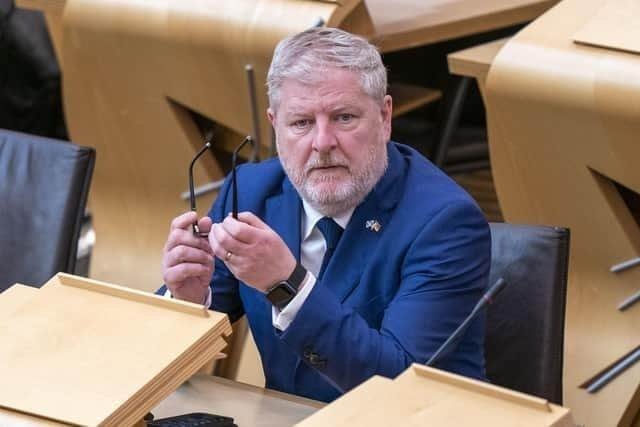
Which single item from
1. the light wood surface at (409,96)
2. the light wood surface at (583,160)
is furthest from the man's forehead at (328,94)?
the light wood surface at (409,96)

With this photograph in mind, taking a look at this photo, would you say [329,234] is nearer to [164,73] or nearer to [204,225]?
[204,225]

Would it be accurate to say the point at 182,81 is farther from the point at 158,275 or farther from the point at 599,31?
the point at 599,31

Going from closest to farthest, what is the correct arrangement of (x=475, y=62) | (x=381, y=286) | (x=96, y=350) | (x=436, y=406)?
(x=436, y=406) < (x=96, y=350) < (x=381, y=286) < (x=475, y=62)

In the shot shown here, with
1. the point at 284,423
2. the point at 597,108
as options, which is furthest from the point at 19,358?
the point at 597,108

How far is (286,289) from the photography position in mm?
2148

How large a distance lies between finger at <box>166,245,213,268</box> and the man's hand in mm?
136

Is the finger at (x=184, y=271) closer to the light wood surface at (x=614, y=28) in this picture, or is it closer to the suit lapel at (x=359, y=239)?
the suit lapel at (x=359, y=239)

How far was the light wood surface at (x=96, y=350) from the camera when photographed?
1786mm

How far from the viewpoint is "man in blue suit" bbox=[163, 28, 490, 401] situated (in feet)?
7.16

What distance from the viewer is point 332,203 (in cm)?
238

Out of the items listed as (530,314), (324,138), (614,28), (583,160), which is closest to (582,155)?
(583,160)

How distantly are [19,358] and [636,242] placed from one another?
173cm

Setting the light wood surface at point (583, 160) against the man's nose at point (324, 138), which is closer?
the man's nose at point (324, 138)

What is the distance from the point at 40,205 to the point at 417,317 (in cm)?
94
